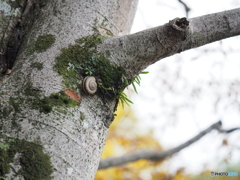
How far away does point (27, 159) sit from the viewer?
1.00m

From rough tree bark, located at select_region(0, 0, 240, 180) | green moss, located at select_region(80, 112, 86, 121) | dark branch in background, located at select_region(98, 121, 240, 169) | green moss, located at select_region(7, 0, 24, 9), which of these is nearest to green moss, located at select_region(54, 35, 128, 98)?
rough tree bark, located at select_region(0, 0, 240, 180)

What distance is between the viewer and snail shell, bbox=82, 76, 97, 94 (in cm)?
120

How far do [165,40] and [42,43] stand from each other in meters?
0.54

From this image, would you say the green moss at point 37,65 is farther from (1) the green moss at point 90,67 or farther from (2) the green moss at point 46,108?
(2) the green moss at point 46,108

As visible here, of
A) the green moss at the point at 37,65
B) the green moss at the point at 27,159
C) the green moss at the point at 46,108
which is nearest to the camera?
the green moss at the point at 27,159

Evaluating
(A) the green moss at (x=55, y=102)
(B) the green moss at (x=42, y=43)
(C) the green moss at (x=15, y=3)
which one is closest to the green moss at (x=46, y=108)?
(A) the green moss at (x=55, y=102)

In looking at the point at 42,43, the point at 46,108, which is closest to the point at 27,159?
the point at 46,108

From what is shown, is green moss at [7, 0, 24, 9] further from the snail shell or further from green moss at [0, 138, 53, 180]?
green moss at [0, 138, 53, 180]

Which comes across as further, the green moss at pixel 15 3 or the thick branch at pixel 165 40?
the green moss at pixel 15 3

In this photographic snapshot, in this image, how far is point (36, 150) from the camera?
1.03 m

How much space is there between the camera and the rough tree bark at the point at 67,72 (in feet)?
3.45

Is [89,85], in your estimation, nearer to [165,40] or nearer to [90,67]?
[90,67]

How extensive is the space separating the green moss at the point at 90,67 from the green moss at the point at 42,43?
78 mm

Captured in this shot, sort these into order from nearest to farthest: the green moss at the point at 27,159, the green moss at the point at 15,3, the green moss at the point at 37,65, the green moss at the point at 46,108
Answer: the green moss at the point at 27,159 < the green moss at the point at 46,108 < the green moss at the point at 37,65 < the green moss at the point at 15,3
